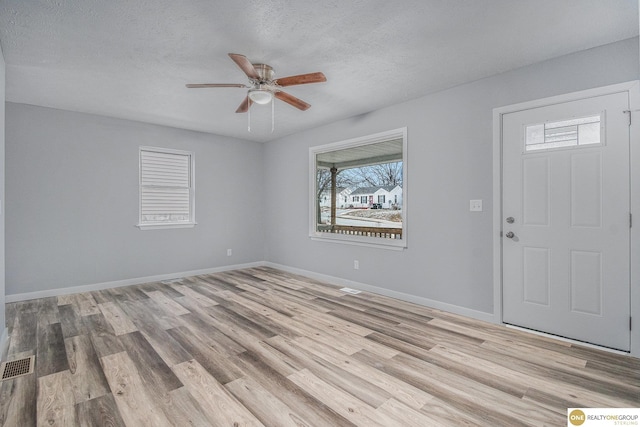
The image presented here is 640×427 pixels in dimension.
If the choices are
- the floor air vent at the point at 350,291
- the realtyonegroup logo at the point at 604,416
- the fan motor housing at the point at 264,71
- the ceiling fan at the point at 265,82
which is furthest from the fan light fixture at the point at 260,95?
the realtyonegroup logo at the point at 604,416

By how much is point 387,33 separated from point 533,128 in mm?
1741

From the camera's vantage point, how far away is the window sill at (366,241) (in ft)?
13.2

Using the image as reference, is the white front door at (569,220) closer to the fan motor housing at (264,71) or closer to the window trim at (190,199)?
the fan motor housing at (264,71)

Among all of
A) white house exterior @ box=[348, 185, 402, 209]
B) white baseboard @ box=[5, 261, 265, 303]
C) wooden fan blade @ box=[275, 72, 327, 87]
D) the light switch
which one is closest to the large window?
white house exterior @ box=[348, 185, 402, 209]

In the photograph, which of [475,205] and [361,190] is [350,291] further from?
[475,205]

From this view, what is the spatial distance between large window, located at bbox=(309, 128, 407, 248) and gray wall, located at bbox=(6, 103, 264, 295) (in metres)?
1.82

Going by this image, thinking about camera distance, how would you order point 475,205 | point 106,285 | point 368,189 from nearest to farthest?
point 475,205, point 106,285, point 368,189

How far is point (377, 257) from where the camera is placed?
4.29m

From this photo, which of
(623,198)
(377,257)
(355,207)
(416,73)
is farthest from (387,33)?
(355,207)

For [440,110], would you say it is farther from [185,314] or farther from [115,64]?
[185,314]

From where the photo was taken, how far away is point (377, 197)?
4.82 meters

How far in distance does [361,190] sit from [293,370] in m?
3.39

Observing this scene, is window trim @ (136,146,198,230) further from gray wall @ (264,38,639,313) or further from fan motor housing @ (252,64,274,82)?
fan motor housing @ (252,64,274,82)

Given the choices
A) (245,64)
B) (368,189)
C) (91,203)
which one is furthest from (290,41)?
(91,203)
